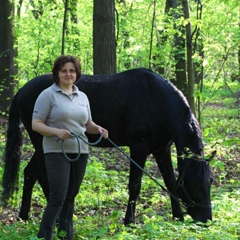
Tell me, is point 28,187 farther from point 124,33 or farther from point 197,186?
point 124,33

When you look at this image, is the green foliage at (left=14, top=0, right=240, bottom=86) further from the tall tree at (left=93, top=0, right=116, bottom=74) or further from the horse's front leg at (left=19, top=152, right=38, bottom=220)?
the horse's front leg at (left=19, top=152, right=38, bottom=220)

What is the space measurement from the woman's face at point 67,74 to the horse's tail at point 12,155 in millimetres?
2033

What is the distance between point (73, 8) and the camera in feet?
41.5

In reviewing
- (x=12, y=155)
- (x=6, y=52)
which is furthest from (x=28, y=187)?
(x=6, y=52)

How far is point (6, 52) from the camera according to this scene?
1347 centimetres

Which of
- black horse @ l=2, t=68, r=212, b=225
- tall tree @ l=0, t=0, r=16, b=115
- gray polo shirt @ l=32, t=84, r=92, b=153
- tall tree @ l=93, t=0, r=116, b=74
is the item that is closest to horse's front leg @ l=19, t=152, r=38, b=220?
black horse @ l=2, t=68, r=212, b=225

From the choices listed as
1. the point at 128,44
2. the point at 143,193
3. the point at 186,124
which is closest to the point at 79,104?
the point at 186,124

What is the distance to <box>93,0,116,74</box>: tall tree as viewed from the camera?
28.2 feet

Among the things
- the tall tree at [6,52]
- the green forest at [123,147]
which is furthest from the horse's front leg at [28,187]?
the tall tree at [6,52]

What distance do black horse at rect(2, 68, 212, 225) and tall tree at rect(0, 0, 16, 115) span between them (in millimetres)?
7538

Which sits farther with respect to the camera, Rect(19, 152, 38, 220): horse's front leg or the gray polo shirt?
Rect(19, 152, 38, 220): horse's front leg

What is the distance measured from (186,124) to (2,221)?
2.76 meters

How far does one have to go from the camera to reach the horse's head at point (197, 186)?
5148mm

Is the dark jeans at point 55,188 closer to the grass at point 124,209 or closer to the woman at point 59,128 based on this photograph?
the woman at point 59,128
